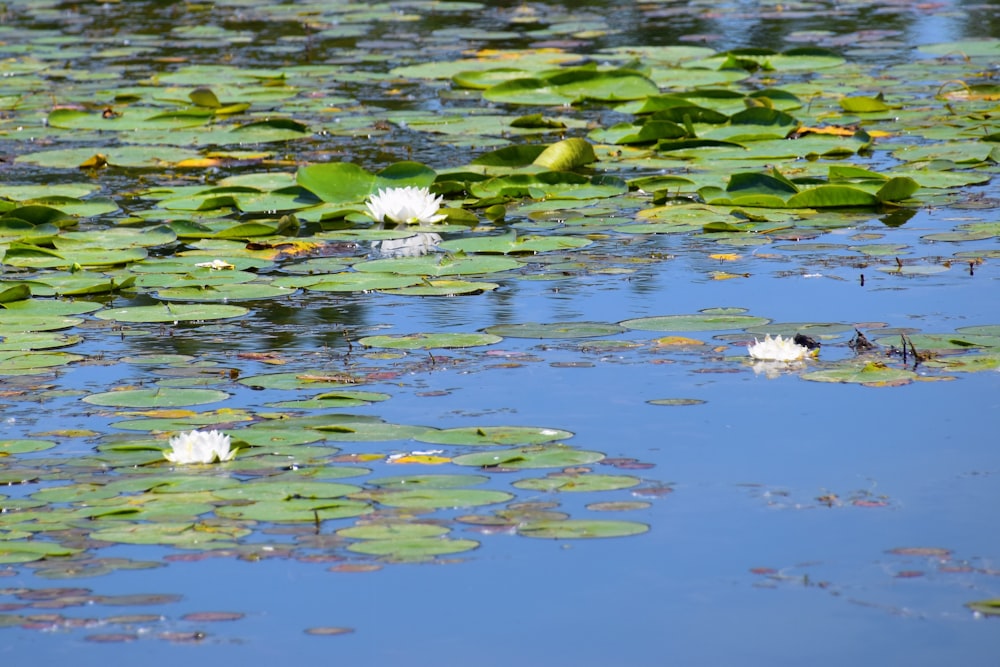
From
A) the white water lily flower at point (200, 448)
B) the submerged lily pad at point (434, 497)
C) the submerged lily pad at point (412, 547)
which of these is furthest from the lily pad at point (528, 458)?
the white water lily flower at point (200, 448)

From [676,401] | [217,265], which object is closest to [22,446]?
[676,401]

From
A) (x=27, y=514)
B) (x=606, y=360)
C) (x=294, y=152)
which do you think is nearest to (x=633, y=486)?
(x=606, y=360)

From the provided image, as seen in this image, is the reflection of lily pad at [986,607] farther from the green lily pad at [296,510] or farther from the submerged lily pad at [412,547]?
the green lily pad at [296,510]

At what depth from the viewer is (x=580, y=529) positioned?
10.1ft

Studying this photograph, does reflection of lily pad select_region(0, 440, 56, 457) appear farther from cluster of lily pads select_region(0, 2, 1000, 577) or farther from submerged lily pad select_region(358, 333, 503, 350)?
submerged lily pad select_region(358, 333, 503, 350)

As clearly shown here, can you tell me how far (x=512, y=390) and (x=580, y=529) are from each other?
1.03 meters

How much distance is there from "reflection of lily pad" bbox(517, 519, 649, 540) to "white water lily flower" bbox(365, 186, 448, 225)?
10.6 feet

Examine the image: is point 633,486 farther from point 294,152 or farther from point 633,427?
point 294,152

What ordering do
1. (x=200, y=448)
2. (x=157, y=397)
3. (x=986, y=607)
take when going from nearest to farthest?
(x=986, y=607)
(x=200, y=448)
(x=157, y=397)

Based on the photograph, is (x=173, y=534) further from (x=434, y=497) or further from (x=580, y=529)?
(x=580, y=529)

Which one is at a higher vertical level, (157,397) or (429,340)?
(429,340)

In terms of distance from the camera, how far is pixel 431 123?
324 inches

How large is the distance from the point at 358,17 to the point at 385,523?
34.8 feet

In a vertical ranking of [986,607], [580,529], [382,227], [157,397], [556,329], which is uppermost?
[382,227]
